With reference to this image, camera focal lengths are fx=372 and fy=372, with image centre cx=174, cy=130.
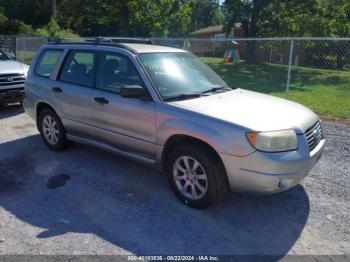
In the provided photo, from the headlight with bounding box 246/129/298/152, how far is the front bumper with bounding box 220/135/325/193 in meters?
0.06

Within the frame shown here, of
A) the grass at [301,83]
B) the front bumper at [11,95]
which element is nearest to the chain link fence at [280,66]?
the grass at [301,83]

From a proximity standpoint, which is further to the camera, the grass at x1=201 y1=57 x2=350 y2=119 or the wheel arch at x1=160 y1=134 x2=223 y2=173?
the grass at x1=201 y1=57 x2=350 y2=119

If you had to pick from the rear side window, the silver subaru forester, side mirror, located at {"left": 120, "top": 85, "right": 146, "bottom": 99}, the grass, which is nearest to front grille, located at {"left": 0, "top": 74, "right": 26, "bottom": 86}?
the rear side window

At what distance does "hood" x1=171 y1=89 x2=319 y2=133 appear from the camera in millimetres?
3857

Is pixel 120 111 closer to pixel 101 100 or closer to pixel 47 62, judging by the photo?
pixel 101 100

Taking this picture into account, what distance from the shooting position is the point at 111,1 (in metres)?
28.2

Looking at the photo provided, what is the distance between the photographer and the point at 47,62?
6.22 m

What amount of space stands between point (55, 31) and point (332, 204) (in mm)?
29708

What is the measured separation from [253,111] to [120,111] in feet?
5.54

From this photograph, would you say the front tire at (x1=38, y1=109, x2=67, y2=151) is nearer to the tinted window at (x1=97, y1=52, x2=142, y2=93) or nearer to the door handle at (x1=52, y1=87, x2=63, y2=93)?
the door handle at (x1=52, y1=87, x2=63, y2=93)

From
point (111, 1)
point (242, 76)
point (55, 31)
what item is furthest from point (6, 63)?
point (55, 31)

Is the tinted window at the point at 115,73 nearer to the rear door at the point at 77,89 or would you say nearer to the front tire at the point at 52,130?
the rear door at the point at 77,89

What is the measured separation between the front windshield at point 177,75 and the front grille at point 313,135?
1382 millimetres

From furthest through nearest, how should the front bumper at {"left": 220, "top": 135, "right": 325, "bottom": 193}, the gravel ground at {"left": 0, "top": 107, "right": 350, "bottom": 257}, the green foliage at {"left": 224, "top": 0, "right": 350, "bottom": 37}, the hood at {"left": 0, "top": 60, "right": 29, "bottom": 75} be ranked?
the green foliage at {"left": 224, "top": 0, "right": 350, "bottom": 37}, the hood at {"left": 0, "top": 60, "right": 29, "bottom": 75}, the front bumper at {"left": 220, "top": 135, "right": 325, "bottom": 193}, the gravel ground at {"left": 0, "top": 107, "right": 350, "bottom": 257}
